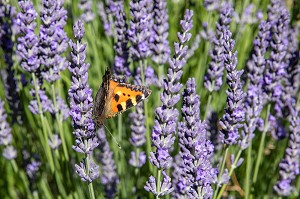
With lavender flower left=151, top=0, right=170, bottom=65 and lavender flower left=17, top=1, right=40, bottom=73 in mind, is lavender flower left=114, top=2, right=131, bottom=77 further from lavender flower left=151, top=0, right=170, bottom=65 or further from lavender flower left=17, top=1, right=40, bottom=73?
lavender flower left=17, top=1, right=40, bottom=73

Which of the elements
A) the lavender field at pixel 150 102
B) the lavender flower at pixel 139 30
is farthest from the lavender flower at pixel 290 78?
the lavender flower at pixel 139 30

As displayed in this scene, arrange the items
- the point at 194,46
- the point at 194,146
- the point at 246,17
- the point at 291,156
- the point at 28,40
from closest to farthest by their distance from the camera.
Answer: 1. the point at 194,146
2. the point at 28,40
3. the point at 291,156
4. the point at 194,46
5. the point at 246,17

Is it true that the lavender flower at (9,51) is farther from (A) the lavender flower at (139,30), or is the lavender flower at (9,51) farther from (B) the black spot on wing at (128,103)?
(B) the black spot on wing at (128,103)

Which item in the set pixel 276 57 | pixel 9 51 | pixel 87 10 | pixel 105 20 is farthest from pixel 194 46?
pixel 9 51

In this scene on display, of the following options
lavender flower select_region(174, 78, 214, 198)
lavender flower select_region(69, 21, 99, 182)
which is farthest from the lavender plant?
lavender flower select_region(174, 78, 214, 198)

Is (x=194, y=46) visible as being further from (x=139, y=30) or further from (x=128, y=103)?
(x=128, y=103)

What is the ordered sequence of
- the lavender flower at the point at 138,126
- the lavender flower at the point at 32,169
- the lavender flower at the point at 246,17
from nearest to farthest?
the lavender flower at the point at 138,126 < the lavender flower at the point at 32,169 < the lavender flower at the point at 246,17

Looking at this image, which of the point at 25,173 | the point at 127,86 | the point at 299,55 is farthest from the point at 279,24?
the point at 25,173

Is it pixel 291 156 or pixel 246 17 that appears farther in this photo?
pixel 246 17
